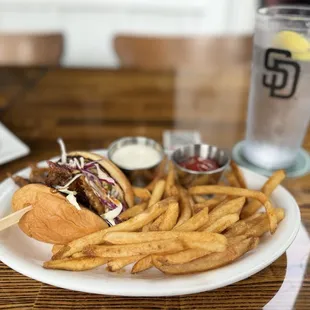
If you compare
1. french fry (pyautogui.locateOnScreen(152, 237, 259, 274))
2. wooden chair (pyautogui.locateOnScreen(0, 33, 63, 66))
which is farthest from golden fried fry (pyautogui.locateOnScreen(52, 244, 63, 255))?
wooden chair (pyautogui.locateOnScreen(0, 33, 63, 66))

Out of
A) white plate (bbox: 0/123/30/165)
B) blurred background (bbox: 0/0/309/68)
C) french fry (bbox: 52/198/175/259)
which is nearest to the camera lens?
french fry (bbox: 52/198/175/259)

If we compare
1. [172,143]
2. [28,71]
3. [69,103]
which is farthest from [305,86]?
[28,71]

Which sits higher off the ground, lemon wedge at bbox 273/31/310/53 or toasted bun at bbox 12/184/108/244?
lemon wedge at bbox 273/31/310/53

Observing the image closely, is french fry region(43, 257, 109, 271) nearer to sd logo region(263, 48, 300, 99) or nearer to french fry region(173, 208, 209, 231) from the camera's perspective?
french fry region(173, 208, 209, 231)

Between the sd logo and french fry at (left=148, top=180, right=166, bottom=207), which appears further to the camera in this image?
the sd logo

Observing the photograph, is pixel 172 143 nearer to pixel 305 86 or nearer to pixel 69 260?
pixel 305 86

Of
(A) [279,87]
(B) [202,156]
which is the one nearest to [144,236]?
(B) [202,156]

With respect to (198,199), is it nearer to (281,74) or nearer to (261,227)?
(261,227)
